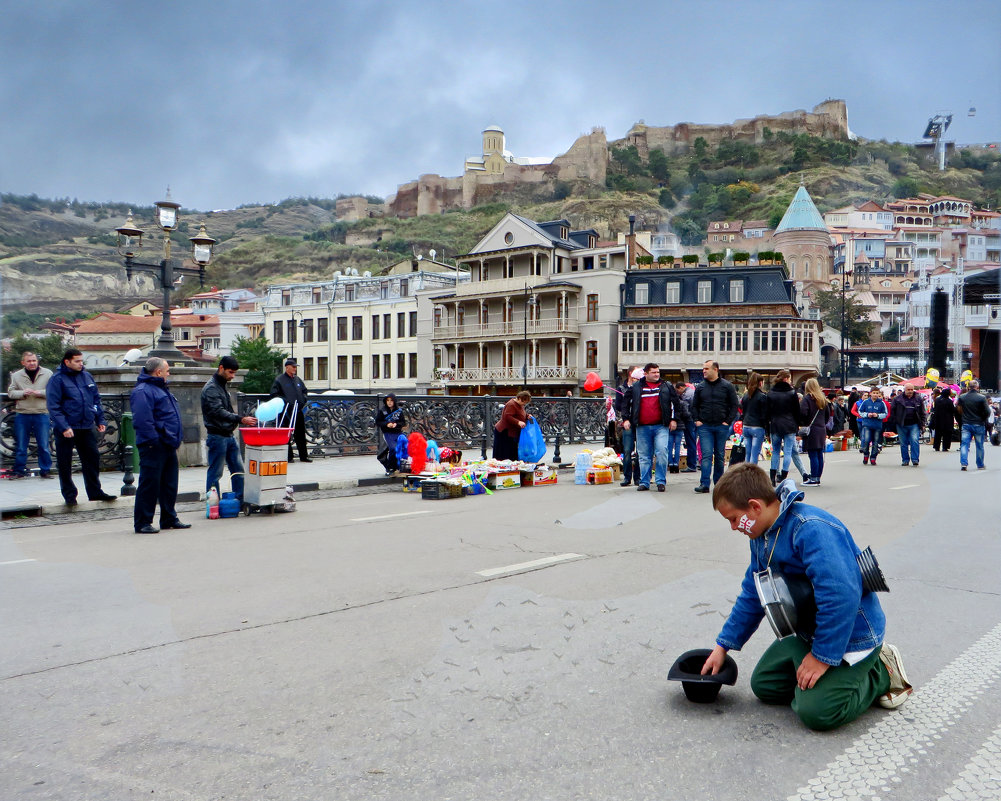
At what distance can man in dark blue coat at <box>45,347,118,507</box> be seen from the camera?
32.1 feet

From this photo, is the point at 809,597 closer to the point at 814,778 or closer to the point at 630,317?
the point at 814,778

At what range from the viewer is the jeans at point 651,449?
12.4m

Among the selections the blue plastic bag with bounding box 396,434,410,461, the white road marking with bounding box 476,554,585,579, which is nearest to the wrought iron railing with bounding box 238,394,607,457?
the blue plastic bag with bounding box 396,434,410,461

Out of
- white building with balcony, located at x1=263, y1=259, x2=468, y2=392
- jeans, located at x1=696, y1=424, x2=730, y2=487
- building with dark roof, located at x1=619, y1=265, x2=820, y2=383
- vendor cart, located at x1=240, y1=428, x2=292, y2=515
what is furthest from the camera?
white building with balcony, located at x1=263, y1=259, x2=468, y2=392

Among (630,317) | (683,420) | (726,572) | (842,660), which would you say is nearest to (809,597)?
(842,660)

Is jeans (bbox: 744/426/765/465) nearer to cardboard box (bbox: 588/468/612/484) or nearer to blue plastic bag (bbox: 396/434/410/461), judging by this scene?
cardboard box (bbox: 588/468/612/484)

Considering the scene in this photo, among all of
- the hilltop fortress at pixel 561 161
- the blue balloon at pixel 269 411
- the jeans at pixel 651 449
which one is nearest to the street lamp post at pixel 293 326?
the jeans at pixel 651 449

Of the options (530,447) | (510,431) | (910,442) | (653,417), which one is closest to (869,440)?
(910,442)

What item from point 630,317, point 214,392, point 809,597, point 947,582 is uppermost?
point 630,317

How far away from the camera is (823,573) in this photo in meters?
3.09

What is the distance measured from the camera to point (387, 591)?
219 inches

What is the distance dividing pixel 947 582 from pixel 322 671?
4.74 metres

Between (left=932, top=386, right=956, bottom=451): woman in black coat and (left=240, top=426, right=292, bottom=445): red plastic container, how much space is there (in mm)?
18501

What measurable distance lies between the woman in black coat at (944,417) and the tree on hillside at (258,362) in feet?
186
